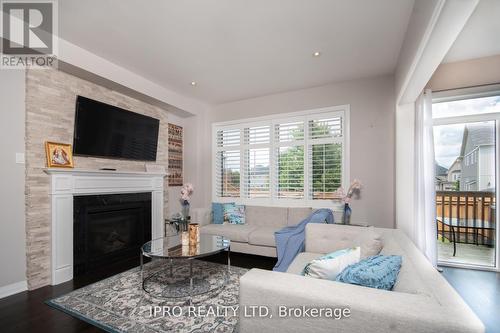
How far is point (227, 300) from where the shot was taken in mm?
2303

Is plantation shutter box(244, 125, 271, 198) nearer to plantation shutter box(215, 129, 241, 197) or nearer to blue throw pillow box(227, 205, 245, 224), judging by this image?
plantation shutter box(215, 129, 241, 197)

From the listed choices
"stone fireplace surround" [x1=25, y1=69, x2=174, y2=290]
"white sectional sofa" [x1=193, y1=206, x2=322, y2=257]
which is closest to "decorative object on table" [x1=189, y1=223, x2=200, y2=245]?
"white sectional sofa" [x1=193, y1=206, x2=322, y2=257]

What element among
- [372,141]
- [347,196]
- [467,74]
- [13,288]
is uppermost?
[467,74]

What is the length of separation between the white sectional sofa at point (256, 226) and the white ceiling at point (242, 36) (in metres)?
2.16

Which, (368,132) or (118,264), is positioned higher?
(368,132)

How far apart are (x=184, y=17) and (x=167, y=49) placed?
0.68m

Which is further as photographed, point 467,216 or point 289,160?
point 289,160

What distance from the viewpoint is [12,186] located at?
99.3 inches

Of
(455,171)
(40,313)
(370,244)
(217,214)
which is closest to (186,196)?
(217,214)

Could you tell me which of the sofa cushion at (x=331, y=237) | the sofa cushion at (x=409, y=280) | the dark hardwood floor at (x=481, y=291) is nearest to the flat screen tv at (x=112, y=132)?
the sofa cushion at (x=331, y=237)

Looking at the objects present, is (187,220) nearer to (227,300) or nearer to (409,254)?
(227,300)

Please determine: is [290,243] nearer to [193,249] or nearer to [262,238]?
[262,238]

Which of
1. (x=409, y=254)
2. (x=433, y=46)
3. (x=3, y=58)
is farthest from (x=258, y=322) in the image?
(x=3, y=58)

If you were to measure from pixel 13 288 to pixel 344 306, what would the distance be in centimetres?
328
